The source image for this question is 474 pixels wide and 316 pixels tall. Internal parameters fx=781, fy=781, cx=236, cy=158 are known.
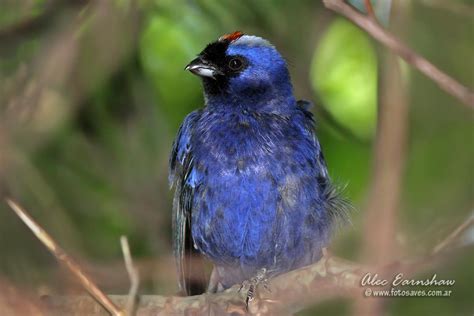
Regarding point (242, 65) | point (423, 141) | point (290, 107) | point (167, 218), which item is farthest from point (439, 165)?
point (167, 218)

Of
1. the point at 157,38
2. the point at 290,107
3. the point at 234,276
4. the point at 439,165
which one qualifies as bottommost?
the point at 234,276

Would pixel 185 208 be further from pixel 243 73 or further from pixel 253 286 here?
pixel 253 286

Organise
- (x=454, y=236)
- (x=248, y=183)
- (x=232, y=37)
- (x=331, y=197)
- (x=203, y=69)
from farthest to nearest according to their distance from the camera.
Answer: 1. (x=232, y=37)
2. (x=203, y=69)
3. (x=331, y=197)
4. (x=248, y=183)
5. (x=454, y=236)

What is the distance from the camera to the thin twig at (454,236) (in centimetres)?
164

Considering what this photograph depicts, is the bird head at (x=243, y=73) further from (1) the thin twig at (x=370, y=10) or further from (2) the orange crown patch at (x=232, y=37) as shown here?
(1) the thin twig at (x=370, y=10)

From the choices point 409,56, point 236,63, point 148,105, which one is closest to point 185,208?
point 236,63

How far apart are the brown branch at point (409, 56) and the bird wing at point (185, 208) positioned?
2.41m

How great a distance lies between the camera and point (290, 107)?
4527mm

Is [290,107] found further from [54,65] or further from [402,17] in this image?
[402,17]

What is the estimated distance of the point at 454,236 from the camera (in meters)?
1.69

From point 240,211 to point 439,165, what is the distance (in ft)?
4.89

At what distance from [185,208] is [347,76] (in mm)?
1832

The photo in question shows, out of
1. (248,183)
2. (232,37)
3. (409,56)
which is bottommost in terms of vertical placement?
(248,183)

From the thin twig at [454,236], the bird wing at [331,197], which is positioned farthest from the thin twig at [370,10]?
the bird wing at [331,197]
